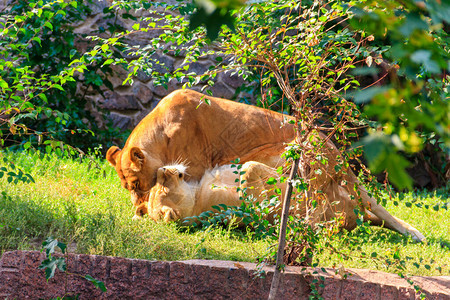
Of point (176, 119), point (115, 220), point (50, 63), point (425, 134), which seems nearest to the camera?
point (425, 134)

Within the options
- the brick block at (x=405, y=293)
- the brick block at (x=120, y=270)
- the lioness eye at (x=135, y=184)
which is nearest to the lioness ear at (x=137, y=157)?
the lioness eye at (x=135, y=184)

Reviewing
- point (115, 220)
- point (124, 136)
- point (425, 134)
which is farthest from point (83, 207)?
point (124, 136)

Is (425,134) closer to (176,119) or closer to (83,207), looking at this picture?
(176,119)

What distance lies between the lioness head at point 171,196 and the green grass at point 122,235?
0.38 feet

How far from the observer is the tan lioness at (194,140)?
4.09 metres

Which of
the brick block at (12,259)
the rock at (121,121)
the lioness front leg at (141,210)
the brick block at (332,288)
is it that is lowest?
the rock at (121,121)

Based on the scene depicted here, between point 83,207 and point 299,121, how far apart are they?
189 centimetres

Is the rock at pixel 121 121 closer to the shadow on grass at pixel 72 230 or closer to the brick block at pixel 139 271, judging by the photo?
the shadow on grass at pixel 72 230

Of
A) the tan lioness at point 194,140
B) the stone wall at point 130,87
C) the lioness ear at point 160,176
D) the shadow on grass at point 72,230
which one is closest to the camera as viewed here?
the shadow on grass at point 72,230

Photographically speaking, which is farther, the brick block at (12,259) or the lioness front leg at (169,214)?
the lioness front leg at (169,214)

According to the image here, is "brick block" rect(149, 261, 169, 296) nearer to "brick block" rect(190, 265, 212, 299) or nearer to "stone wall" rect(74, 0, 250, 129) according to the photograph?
"brick block" rect(190, 265, 212, 299)

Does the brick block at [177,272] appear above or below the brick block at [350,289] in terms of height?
above

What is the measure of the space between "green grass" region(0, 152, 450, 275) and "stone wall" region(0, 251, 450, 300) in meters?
0.15

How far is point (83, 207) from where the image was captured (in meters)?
3.83
